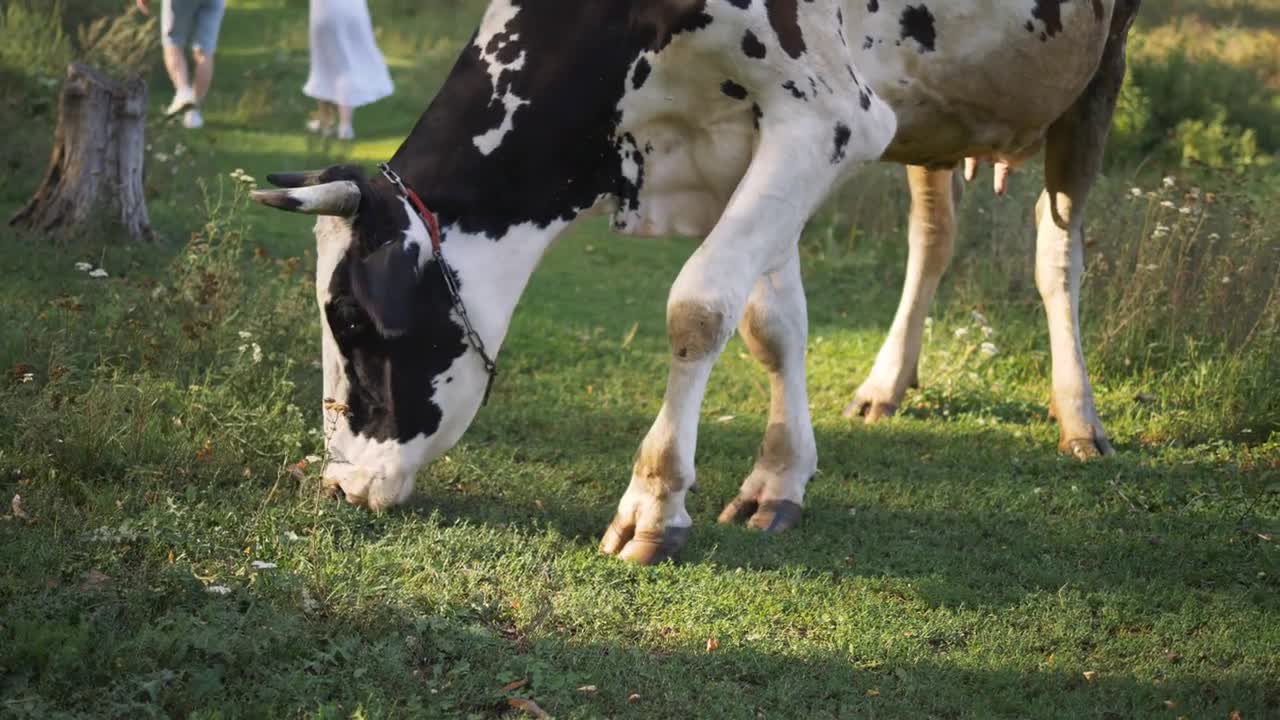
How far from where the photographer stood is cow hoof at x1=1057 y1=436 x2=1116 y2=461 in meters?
6.45

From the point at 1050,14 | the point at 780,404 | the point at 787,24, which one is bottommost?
the point at 780,404

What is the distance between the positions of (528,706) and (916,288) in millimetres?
4069

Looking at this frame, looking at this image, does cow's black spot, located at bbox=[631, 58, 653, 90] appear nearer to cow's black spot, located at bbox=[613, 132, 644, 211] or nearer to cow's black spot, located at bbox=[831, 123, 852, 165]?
cow's black spot, located at bbox=[613, 132, 644, 211]

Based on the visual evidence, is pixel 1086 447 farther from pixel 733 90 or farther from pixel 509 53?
pixel 509 53

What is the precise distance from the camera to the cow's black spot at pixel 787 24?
15.7 feet

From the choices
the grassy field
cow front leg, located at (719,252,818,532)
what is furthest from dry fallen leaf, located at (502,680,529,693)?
cow front leg, located at (719,252,818,532)

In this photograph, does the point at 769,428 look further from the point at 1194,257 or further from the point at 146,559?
the point at 1194,257

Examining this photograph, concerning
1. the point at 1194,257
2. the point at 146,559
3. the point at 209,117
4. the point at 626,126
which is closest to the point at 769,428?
the point at 626,126

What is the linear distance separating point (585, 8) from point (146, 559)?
2.12 meters

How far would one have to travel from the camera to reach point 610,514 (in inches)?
212

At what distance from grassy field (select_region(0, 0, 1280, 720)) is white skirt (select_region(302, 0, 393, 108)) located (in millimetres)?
3887

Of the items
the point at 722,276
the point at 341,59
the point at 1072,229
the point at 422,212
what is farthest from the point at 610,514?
the point at 341,59

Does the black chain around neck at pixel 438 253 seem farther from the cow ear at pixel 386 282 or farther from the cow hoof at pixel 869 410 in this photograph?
the cow hoof at pixel 869 410

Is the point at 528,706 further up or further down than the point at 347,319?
further down
